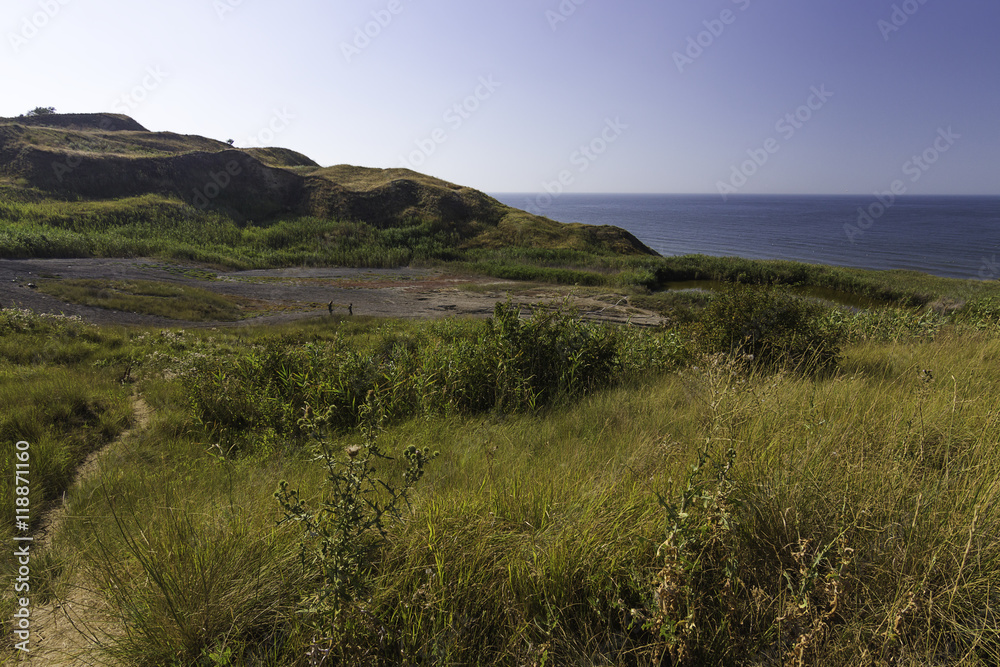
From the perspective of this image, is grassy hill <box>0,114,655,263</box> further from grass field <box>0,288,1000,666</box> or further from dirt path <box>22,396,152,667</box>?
dirt path <box>22,396,152,667</box>

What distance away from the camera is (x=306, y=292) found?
2367 centimetres

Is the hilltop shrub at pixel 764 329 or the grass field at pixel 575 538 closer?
the grass field at pixel 575 538

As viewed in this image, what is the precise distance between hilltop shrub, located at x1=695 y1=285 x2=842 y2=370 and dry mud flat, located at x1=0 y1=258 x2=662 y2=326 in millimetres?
7680

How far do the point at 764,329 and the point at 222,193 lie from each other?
53.2m

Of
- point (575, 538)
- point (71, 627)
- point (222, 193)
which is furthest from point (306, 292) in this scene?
point (222, 193)

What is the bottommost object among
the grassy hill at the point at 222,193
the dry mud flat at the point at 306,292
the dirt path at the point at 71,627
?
the dry mud flat at the point at 306,292

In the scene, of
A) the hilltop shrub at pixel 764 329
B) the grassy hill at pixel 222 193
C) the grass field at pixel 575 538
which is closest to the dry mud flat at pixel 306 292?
the hilltop shrub at pixel 764 329

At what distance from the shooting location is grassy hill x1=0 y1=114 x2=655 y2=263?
39344mm

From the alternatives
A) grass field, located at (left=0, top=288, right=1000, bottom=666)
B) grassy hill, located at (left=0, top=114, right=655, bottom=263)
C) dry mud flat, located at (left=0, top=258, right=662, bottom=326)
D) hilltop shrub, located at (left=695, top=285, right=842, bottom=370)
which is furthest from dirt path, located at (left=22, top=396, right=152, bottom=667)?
grassy hill, located at (left=0, top=114, right=655, bottom=263)

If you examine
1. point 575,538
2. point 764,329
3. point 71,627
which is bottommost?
point 71,627

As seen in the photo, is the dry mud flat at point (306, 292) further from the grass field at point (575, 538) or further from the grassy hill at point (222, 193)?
the grassy hill at point (222, 193)

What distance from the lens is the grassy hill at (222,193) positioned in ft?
129

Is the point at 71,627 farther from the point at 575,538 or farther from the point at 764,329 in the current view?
the point at 764,329

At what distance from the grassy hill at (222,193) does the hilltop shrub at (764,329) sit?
37.1 meters
